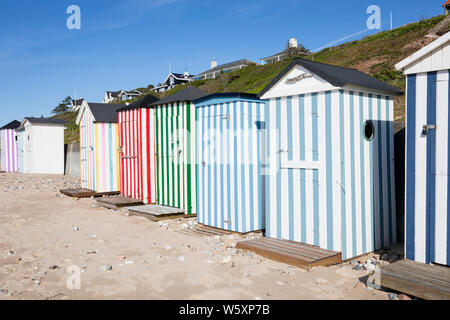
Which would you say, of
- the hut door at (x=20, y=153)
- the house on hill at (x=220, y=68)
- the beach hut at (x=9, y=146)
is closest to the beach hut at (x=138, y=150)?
the hut door at (x=20, y=153)

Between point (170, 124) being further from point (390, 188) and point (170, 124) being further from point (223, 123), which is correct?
point (390, 188)

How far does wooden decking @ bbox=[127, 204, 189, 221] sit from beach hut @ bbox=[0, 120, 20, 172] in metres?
14.5

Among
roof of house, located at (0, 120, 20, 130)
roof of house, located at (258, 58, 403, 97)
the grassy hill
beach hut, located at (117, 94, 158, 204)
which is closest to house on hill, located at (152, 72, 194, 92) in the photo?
the grassy hill

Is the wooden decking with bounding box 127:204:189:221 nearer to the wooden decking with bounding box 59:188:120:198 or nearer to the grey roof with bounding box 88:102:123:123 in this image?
the wooden decking with bounding box 59:188:120:198

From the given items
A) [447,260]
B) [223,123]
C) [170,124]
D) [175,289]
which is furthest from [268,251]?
[170,124]

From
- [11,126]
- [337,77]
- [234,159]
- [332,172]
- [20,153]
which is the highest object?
[11,126]

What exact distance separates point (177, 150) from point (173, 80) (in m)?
62.4

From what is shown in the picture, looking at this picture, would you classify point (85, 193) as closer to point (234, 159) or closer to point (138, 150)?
point (138, 150)

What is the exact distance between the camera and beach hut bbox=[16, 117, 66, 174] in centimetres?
1816

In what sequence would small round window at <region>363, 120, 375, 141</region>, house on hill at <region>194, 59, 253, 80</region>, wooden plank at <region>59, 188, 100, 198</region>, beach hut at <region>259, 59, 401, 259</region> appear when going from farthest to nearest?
house on hill at <region>194, 59, 253, 80</region> < wooden plank at <region>59, 188, 100, 198</region> < small round window at <region>363, 120, 375, 141</region> < beach hut at <region>259, 59, 401, 259</region>

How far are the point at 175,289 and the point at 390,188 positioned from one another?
139 inches

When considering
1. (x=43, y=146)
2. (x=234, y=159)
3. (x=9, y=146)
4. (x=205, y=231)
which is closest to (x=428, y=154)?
(x=234, y=159)

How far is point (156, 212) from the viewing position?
8.48m
